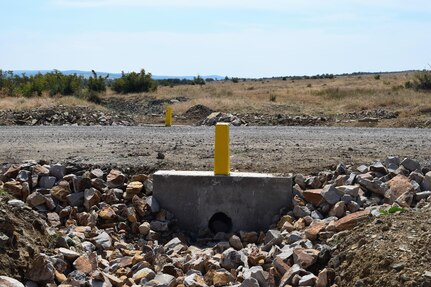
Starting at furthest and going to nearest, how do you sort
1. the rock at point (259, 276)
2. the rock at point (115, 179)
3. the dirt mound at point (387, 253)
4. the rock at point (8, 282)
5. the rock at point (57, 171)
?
the rock at point (57, 171)
the rock at point (115, 179)
the rock at point (259, 276)
the rock at point (8, 282)
the dirt mound at point (387, 253)

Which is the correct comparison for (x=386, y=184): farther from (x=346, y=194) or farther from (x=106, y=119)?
(x=106, y=119)

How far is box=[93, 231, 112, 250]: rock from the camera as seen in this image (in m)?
9.30

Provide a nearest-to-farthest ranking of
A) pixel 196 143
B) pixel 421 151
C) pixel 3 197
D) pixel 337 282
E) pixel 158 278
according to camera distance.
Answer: pixel 337 282
pixel 158 278
pixel 3 197
pixel 421 151
pixel 196 143

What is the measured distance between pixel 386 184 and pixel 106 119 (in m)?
15.9

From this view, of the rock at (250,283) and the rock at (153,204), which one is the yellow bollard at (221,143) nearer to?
the rock at (153,204)

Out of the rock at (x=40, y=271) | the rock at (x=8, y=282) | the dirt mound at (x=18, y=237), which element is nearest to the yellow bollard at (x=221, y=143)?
the dirt mound at (x=18, y=237)

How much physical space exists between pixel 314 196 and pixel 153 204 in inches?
104

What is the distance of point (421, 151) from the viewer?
12.7m

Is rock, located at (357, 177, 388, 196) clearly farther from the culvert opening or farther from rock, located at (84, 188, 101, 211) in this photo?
rock, located at (84, 188, 101, 211)

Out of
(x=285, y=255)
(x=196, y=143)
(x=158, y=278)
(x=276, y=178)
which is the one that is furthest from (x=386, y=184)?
(x=196, y=143)

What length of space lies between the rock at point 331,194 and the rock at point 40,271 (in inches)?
169

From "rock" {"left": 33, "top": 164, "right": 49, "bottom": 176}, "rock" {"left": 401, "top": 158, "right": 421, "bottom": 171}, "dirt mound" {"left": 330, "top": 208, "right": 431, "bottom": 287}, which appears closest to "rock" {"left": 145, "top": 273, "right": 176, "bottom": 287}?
"dirt mound" {"left": 330, "top": 208, "right": 431, "bottom": 287}

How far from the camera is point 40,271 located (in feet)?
25.1

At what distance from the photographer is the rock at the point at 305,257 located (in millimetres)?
7875
